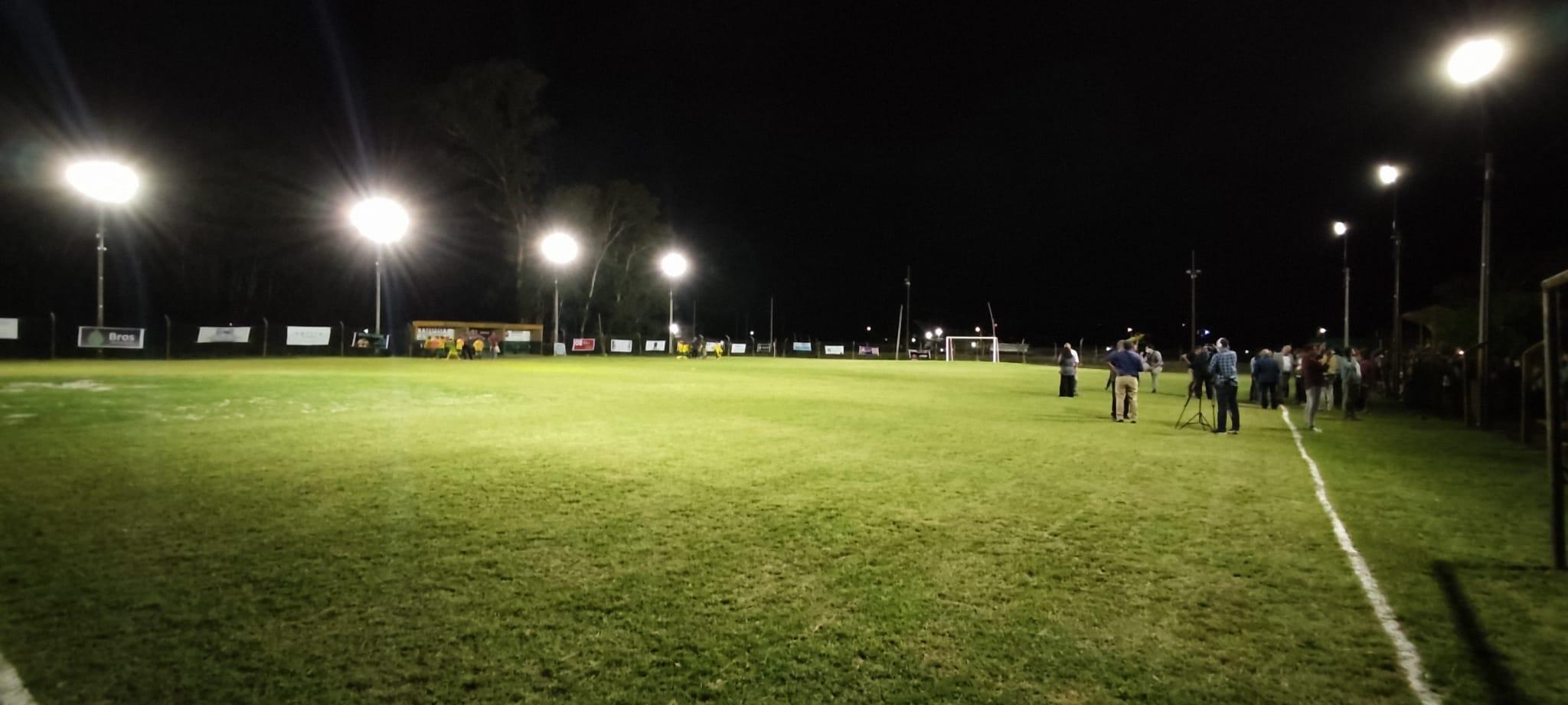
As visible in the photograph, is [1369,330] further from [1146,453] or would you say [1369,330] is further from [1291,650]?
[1291,650]

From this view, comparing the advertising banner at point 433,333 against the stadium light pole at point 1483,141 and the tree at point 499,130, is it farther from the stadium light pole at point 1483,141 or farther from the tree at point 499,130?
the stadium light pole at point 1483,141

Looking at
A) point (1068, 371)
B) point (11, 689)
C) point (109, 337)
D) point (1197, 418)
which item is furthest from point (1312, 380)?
point (109, 337)

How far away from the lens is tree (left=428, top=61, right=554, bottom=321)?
4838 centimetres

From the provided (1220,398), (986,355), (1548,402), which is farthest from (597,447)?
(986,355)

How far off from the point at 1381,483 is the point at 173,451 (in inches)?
581

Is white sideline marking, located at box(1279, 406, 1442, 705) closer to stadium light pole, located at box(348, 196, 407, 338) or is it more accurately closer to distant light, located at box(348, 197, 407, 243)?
stadium light pole, located at box(348, 196, 407, 338)

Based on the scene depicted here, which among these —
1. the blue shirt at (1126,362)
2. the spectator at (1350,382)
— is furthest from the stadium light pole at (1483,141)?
the blue shirt at (1126,362)

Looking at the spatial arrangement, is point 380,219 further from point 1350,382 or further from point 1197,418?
point 1350,382

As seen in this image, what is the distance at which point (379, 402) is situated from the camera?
1608 centimetres

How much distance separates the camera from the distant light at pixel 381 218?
3738 cm

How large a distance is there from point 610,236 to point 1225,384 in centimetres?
5428

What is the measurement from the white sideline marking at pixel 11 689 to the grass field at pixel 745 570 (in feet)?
0.30

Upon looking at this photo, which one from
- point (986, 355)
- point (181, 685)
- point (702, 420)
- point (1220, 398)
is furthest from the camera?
point (986, 355)

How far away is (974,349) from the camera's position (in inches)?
2680
